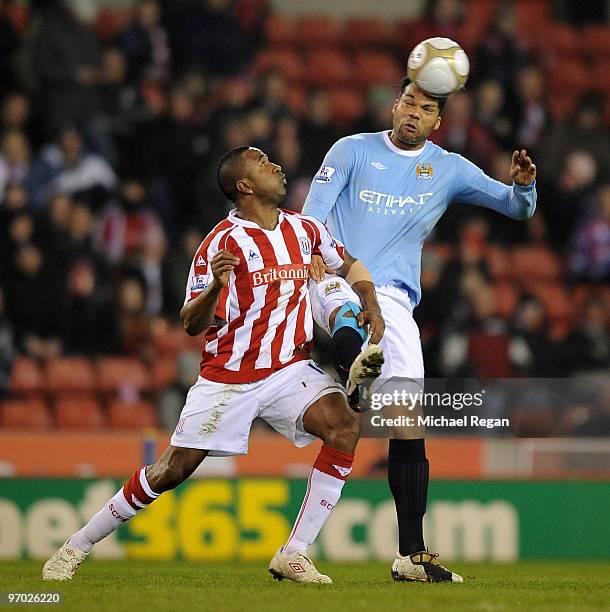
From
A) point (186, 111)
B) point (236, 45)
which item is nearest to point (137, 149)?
point (186, 111)

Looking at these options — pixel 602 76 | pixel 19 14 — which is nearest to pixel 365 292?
pixel 19 14

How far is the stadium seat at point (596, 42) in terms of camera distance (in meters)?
15.8

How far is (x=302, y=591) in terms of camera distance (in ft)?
19.7

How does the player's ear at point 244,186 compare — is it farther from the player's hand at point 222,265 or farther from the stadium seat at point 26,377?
the stadium seat at point 26,377

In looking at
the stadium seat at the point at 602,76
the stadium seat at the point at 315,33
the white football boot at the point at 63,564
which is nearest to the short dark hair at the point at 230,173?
the white football boot at the point at 63,564

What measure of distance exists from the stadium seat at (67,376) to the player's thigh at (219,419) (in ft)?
17.5

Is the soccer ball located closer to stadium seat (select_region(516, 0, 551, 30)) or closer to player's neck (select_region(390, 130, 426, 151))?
player's neck (select_region(390, 130, 426, 151))

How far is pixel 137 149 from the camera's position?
13.2 metres

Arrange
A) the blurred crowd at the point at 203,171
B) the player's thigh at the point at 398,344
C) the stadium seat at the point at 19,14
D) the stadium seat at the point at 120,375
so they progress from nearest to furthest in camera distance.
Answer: the player's thigh at the point at 398,344 → the stadium seat at the point at 120,375 → the blurred crowd at the point at 203,171 → the stadium seat at the point at 19,14

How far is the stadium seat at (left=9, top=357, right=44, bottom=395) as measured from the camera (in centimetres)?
1139

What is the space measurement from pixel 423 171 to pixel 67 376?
539 cm

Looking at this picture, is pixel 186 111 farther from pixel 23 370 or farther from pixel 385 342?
pixel 385 342

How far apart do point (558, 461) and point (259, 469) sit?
89.7 inches

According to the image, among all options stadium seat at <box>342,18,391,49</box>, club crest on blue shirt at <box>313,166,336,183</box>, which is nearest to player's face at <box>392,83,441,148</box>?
club crest on blue shirt at <box>313,166,336,183</box>
